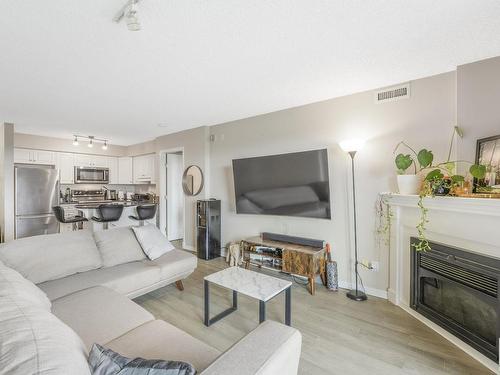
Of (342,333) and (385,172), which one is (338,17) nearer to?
(385,172)

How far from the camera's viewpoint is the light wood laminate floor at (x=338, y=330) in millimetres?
1744

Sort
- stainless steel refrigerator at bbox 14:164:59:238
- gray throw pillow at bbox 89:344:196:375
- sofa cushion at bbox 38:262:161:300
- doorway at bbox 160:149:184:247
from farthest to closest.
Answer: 1. doorway at bbox 160:149:184:247
2. stainless steel refrigerator at bbox 14:164:59:238
3. sofa cushion at bbox 38:262:161:300
4. gray throw pillow at bbox 89:344:196:375

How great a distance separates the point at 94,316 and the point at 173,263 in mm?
1088

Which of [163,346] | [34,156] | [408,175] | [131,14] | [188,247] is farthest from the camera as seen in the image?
[34,156]

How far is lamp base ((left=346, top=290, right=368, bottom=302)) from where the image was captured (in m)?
2.70

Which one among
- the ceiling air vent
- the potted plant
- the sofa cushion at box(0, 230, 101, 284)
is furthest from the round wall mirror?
the potted plant

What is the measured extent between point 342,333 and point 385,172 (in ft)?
5.68

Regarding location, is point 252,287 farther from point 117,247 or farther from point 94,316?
point 117,247

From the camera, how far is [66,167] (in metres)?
5.43

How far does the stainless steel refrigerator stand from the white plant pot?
573 cm

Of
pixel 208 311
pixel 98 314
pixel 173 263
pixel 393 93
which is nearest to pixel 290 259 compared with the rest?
pixel 208 311

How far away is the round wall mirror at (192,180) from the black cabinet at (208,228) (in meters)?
0.55

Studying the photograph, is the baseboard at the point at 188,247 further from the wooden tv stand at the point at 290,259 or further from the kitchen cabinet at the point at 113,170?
the kitchen cabinet at the point at 113,170

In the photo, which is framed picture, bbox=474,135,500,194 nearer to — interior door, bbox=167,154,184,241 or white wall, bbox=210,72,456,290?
white wall, bbox=210,72,456,290
